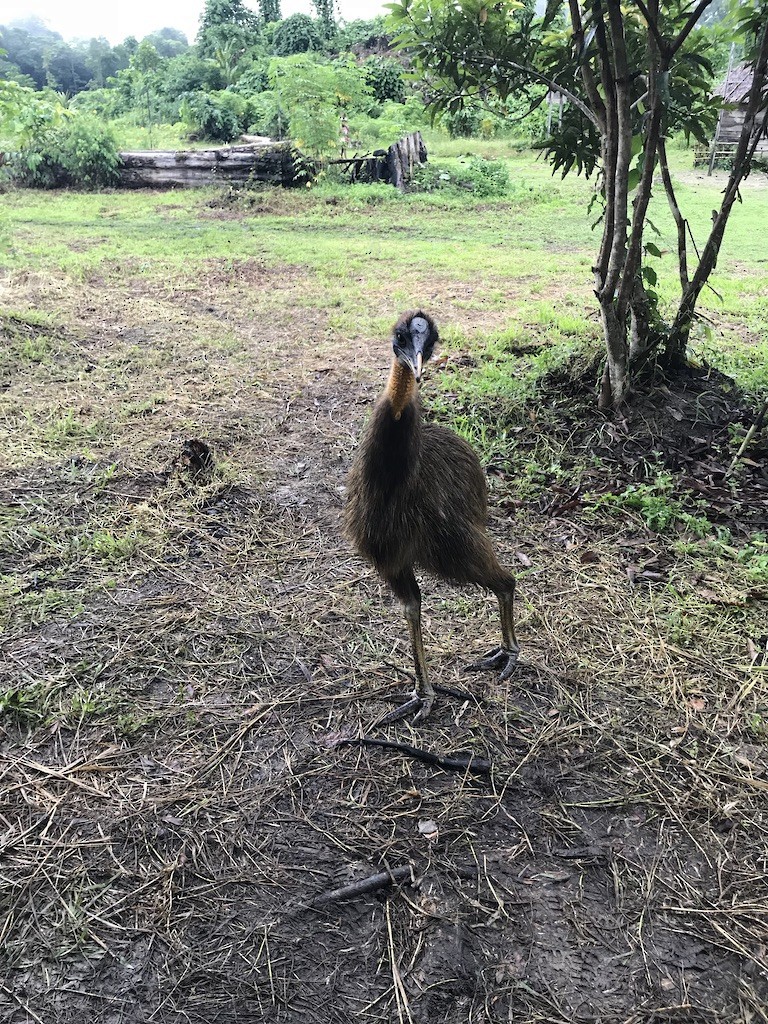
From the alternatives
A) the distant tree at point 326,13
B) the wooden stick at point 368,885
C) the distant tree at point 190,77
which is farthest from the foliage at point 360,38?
the wooden stick at point 368,885

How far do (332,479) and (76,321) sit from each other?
13.3ft

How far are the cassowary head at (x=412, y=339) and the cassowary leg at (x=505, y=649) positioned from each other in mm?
1048

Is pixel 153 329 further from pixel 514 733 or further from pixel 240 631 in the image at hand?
pixel 514 733

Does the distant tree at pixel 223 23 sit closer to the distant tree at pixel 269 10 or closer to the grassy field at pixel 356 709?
the distant tree at pixel 269 10

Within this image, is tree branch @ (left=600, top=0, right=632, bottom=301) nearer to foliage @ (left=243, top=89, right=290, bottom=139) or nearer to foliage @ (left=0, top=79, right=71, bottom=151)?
foliage @ (left=0, top=79, right=71, bottom=151)

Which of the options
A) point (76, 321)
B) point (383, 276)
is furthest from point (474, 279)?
point (76, 321)

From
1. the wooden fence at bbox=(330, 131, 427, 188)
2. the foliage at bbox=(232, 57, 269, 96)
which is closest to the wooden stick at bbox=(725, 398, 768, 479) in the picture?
the wooden fence at bbox=(330, 131, 427, 188)

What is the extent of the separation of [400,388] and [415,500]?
1.45 feet

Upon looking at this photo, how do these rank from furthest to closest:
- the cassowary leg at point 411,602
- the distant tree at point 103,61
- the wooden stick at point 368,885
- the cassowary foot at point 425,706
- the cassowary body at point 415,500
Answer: the distant tree at point 103,61 < the cassowary foot at point 425,706 < the cassowary leg at point 411,602 < the cassowary body at point 415,500 < the wooden stick at point 368,885

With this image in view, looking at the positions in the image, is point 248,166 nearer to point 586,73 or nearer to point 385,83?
point 385,83

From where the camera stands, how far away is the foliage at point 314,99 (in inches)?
534

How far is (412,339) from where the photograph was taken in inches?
82.8

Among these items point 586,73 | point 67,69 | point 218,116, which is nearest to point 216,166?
point 218,116

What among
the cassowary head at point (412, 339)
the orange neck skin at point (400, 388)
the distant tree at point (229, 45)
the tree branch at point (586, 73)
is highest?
the distant tree at point (229, 45)
